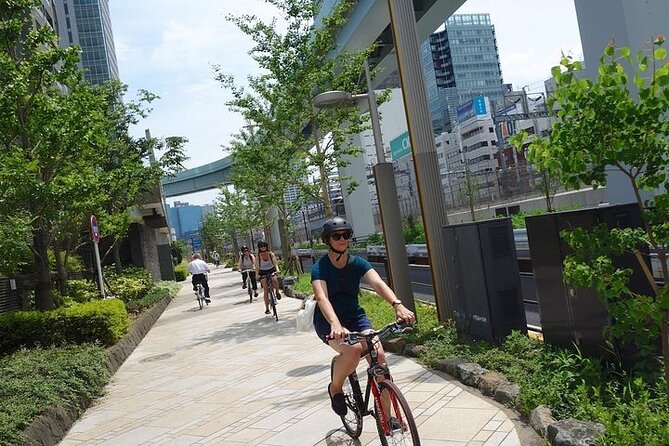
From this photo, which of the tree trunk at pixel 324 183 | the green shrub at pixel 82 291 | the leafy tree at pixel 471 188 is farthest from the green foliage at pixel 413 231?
the green shrub at pixel 82 291

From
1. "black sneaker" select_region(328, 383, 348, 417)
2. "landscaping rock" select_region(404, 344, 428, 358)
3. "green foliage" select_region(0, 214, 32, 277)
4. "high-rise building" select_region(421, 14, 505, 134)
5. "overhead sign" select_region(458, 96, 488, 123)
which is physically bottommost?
"landscaping rock" select_region(404, 344, 428, 358)

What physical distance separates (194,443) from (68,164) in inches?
332

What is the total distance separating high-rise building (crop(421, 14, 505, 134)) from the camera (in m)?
141

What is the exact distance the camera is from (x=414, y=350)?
23.9 feet

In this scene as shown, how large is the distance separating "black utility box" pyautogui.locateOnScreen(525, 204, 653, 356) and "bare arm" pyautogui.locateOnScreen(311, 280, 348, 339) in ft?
6.47

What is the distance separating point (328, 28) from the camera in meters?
15.1

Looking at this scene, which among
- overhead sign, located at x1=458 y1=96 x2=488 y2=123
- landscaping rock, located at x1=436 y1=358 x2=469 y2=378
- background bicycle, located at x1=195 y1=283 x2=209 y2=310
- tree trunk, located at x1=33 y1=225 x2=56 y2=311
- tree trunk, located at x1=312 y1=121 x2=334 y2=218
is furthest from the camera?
overhead sign, located at x1=458 y1=96 x2=488 y2=123

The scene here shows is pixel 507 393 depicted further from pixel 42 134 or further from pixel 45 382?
pixel 42 134

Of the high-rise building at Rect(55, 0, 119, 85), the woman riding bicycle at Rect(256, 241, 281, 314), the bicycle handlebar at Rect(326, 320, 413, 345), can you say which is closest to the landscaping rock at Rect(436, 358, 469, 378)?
the bicycle handlebar at Rect(326, 320, 413, 345)

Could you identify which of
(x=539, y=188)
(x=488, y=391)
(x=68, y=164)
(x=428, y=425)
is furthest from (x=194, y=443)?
(x=539, y=188)

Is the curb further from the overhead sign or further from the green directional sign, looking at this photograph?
the overhead sign

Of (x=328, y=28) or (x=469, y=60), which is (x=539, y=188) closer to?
(x=328, y=28)

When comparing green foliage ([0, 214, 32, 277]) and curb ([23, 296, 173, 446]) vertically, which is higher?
green foliage ([0, 214, 32, 277])

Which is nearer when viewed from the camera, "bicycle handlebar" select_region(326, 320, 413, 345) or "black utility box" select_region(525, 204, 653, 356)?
"bicycle handlebar" select_region(326, 320, 413, 345)
